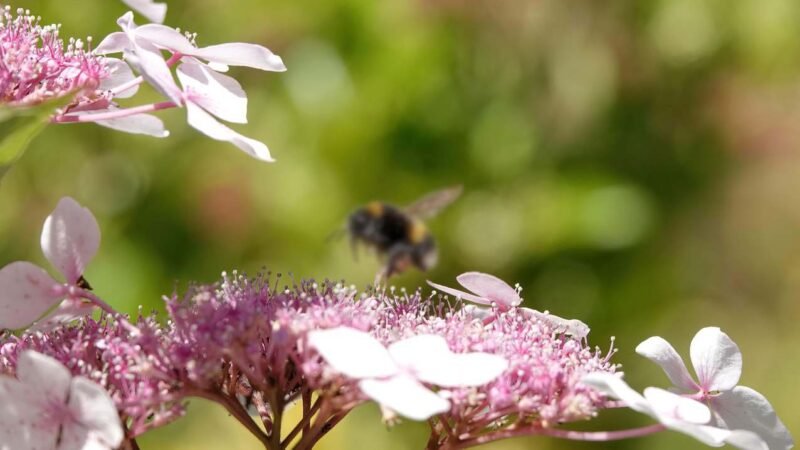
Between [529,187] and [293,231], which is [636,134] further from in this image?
[293,231]

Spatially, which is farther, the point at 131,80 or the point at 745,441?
the point at 131,80

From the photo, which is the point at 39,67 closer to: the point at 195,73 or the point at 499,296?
Answer: the point at 195,73

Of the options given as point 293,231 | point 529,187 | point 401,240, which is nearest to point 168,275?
point 293,231

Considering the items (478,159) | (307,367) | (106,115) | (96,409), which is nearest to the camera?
(96,409)

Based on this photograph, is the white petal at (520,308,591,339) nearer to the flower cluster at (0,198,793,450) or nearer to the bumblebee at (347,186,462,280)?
the flower cluster at (0,198,793,450)

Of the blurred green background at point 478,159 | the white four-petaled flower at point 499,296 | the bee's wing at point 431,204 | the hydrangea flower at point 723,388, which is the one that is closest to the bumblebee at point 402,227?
the bee's wing at point 431,204

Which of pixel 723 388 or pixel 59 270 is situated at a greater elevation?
pixel 723 388

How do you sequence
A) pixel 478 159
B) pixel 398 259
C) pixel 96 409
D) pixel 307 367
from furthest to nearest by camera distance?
pixel 478 159
pixel 398 259
pixel 307 367
pixel 96 409

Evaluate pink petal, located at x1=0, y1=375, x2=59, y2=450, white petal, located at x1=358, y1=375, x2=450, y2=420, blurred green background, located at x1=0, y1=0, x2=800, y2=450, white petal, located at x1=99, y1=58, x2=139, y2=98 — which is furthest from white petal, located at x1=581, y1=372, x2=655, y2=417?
blurred green background, located at x1=0, y1=0, x2=800, y2=450

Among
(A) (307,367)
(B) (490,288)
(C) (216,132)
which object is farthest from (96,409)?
(B) (490,288)
